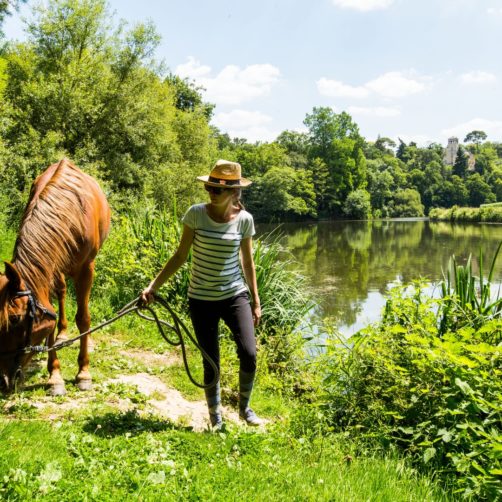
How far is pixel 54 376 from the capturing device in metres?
3.72

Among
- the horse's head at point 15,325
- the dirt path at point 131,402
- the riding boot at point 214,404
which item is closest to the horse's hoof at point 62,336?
the dirt path at point 131,402

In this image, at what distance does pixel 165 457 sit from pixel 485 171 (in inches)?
3863

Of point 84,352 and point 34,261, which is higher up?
point 34,261

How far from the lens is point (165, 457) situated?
2570 mm

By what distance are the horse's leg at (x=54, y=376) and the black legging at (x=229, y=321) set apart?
1.33m

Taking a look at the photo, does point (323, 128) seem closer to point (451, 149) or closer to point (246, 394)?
point (246, 394)

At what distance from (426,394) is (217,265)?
1.62 metres

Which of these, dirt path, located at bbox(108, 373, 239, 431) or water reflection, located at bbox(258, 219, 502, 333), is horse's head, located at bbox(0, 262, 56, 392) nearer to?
dirt path, located at bbox(108, 373, 239, 431)

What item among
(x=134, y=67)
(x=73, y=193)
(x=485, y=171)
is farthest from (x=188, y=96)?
(x=485, y=171)

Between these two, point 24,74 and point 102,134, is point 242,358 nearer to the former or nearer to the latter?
point 102,134

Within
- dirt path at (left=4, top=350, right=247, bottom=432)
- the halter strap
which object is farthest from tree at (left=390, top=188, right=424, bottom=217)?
the halter strap

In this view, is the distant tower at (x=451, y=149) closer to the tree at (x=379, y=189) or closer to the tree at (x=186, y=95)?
the tree at (x=379, y=189)

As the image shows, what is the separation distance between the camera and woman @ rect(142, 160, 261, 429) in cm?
304

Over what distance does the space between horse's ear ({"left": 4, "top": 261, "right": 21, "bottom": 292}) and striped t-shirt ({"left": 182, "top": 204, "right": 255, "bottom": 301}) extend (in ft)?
3.57
